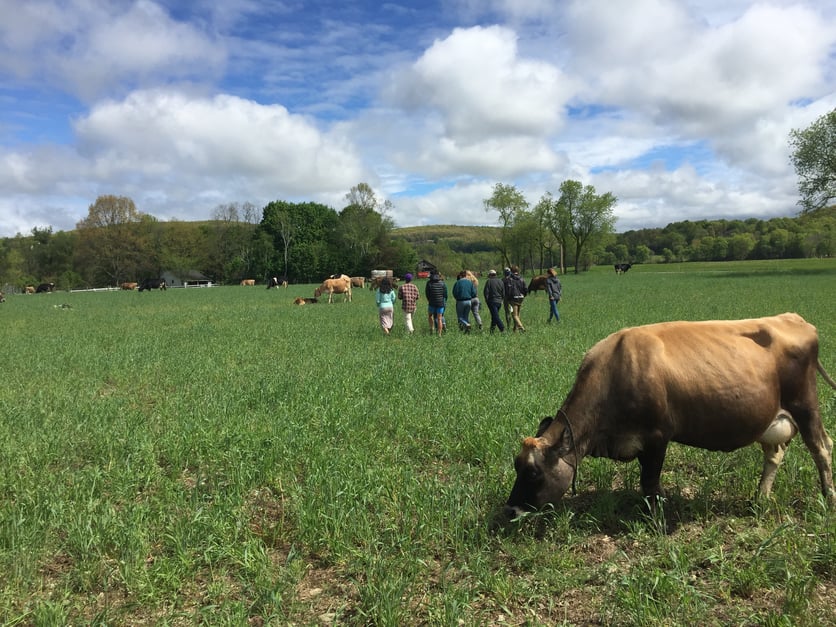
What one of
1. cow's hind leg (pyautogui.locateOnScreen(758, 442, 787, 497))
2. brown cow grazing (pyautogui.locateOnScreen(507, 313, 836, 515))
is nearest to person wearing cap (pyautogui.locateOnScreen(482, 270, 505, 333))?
cow's hind leg (pyautogui.locateOnScreen(758, 442, 787, 497))

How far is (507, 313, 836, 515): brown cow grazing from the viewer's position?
4121 millimetres

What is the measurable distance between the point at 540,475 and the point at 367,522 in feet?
5.01

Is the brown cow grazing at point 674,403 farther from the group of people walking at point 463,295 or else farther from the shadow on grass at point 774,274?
the shadow on grass at point 774,274

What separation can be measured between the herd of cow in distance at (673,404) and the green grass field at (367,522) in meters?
0.52

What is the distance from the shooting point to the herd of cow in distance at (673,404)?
412 centimetres

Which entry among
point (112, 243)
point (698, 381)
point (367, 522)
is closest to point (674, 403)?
point (698, 381)

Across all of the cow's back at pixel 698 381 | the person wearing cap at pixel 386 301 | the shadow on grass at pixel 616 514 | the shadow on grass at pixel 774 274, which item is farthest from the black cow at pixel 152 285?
the cow's back at pixel 698 381

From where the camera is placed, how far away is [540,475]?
405 cm

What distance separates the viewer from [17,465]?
5852 millimetres

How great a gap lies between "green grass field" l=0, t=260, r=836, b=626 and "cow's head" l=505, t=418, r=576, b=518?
0.37 metres

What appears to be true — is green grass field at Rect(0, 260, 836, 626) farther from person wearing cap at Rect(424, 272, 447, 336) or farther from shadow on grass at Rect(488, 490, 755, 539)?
person wearing cap at Rect(424, 272, 447, 336)

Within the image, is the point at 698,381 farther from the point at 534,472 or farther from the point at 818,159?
the point at 818,159

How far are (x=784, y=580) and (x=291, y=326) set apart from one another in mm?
17839

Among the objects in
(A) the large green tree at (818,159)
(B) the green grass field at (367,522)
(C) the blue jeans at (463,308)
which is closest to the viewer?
(B) the green grass field at (367,522)
